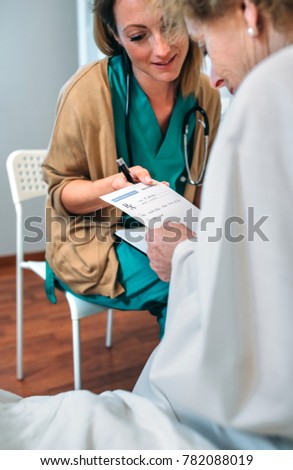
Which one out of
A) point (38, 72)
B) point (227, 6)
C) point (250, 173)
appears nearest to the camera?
point (250, 173)

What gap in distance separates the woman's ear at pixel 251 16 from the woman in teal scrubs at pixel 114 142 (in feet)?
1.70

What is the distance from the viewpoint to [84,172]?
1181mm

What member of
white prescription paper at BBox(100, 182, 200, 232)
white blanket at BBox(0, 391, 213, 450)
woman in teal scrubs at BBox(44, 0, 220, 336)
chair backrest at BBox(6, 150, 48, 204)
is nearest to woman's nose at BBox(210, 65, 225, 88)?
white prescription paper at BBox(100, 182, 200, 232)

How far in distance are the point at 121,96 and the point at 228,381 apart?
82cm

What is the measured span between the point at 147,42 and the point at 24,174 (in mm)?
739

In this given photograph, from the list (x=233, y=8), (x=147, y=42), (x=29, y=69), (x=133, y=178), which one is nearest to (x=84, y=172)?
(x=133, y=178)

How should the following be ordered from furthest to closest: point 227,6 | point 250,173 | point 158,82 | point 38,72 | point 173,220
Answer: point 38,72 < point 158,82 < point 173,220 < point 227,6 < point 250,173

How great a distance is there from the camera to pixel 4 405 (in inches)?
24.1

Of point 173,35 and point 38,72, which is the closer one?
point 173,35

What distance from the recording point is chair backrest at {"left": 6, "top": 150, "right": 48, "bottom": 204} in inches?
62.0

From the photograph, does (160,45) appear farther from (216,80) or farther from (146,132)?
(216,80)

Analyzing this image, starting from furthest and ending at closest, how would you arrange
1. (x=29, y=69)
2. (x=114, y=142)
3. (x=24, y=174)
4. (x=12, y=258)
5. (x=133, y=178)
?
(x=12, y=258) → (x=29, y=69) → (x=24, y=174) → (x=114, y=142) → (x=133, y=178)

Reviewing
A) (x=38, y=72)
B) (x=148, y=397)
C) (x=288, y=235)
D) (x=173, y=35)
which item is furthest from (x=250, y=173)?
A: (x=38, y=72)
